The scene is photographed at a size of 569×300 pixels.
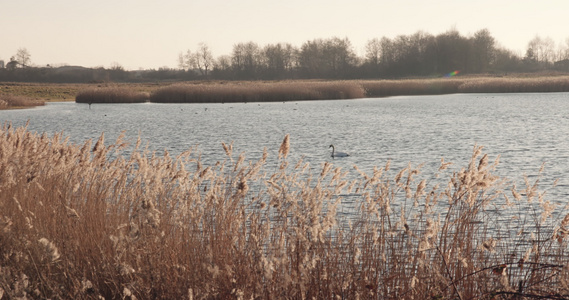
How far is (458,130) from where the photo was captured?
25.2 m

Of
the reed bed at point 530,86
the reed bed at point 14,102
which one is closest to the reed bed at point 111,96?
the reed bed at point 14,102

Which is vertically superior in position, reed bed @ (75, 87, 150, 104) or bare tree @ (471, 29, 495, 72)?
bare tree @ (471, 29, 495, 72)

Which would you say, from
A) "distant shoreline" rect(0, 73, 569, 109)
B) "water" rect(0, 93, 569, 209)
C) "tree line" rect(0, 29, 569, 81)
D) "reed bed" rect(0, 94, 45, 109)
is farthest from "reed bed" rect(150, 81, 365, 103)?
"tree line" rect(0, 29, 569, 81)

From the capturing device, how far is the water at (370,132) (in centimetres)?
1659

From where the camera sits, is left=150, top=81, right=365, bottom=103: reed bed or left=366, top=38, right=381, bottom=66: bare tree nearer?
left=150, top=81, right=365, bottom=103: reed bed

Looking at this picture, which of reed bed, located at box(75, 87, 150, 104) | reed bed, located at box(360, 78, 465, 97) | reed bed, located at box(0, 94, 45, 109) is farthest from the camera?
reed bed, located at box(360, 78, 465, 97)

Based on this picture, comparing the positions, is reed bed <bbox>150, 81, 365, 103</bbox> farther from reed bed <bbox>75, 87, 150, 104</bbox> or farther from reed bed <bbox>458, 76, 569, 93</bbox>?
reed bed <bbox>458, 76, 569, 93</bbox>

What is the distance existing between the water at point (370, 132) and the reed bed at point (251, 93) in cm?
759

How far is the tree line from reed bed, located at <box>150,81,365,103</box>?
3575 cm

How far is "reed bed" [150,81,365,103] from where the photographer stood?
159 feet

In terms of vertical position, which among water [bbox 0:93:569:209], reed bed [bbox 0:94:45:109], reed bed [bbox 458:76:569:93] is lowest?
water [bbox 0:93:569:209]

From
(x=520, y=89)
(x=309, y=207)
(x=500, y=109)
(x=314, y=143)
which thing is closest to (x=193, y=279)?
(x=309, y=207)

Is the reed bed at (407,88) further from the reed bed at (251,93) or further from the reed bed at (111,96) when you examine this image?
the reed bed at (111,96)

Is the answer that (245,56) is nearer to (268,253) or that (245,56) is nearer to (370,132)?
(370,132)
